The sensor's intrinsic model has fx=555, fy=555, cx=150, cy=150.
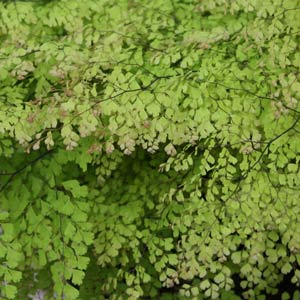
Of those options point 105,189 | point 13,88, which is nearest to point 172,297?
point 105,189

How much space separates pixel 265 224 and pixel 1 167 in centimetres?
211

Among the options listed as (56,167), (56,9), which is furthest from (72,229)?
(56,9)

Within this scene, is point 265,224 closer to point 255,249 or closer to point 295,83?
point 255,249

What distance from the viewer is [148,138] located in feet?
11.8

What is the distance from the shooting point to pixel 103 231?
448 centimetres

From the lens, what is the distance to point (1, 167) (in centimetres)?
442

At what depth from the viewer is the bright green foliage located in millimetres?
3559

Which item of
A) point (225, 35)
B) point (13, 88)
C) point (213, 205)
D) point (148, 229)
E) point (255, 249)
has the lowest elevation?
point (148, 229)

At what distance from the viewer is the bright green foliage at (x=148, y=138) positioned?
11.7 ft

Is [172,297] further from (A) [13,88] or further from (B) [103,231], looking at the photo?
(A) [13,88]

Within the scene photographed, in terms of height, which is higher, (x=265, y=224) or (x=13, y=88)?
(x=13, y=88)

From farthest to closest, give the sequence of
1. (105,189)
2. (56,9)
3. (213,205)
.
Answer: (105,189), (56,9), (213,205)

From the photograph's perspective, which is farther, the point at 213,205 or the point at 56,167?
the point at 56,167

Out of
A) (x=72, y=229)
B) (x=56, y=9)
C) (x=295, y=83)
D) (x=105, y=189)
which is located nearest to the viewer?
(x=295, y=83)
